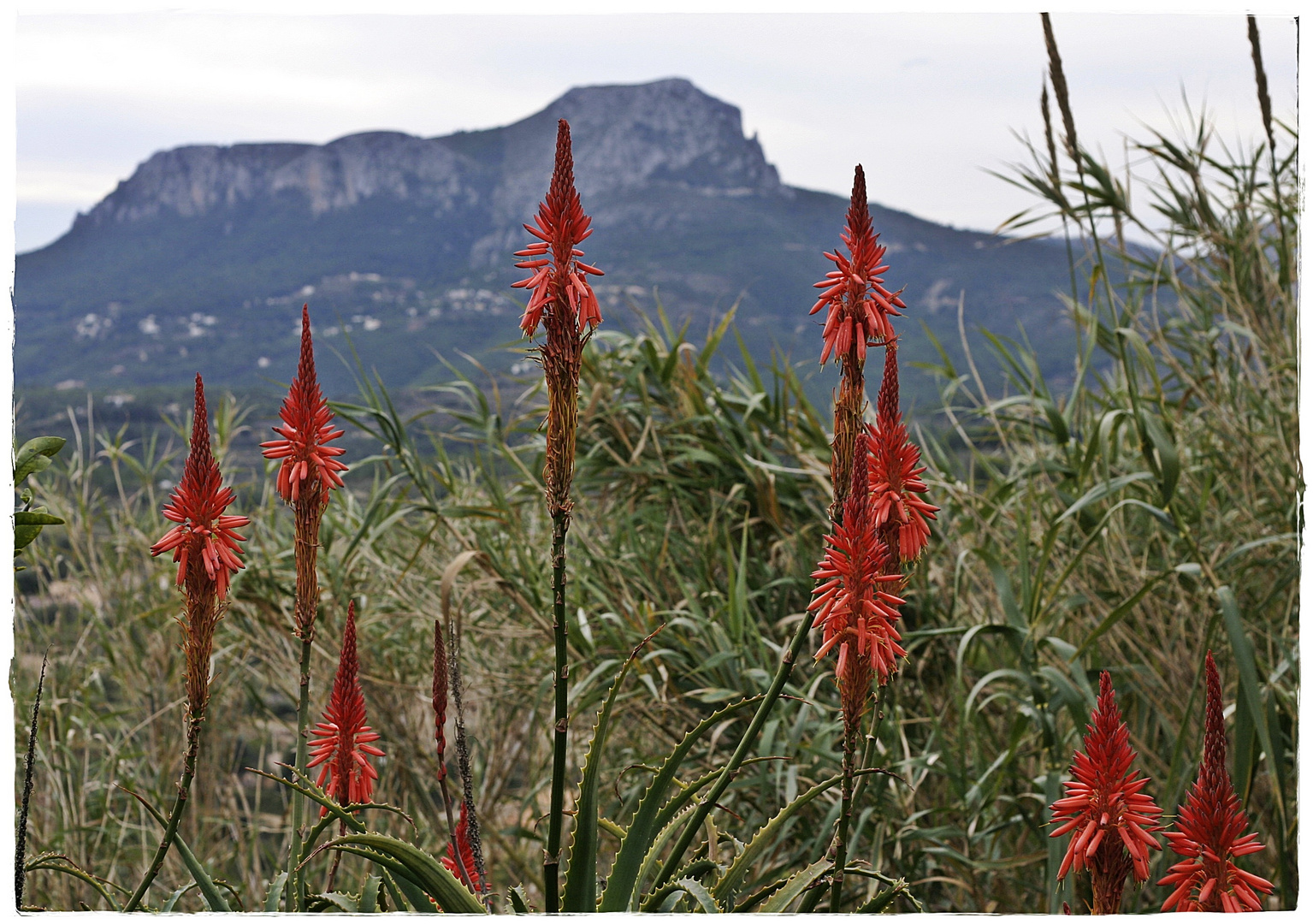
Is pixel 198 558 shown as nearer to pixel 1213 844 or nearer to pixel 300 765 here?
pixel 300 765

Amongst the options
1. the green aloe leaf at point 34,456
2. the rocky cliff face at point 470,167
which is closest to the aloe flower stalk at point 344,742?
the green aloe leaf at point 34,456

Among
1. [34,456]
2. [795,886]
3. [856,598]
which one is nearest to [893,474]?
[856,598]

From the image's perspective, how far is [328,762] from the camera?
1.11 metres

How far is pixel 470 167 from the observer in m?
9.24

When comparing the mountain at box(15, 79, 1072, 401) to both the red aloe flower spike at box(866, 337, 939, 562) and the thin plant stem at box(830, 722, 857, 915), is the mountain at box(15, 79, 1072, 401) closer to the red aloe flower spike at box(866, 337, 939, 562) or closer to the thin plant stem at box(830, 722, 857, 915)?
the red aloe flower spike at box(866, 337, 939, 562)

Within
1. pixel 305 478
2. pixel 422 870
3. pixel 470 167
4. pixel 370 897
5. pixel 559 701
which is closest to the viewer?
pixel 559 701

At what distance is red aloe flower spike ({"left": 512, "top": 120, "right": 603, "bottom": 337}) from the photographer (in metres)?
0.78

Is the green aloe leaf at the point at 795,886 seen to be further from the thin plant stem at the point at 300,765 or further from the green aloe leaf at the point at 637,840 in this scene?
the thin plant stem at the point at 300,765

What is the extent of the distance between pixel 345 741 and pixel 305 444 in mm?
345

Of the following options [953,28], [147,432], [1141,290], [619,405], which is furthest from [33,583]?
[1141,290]

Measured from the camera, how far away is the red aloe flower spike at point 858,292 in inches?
34.2

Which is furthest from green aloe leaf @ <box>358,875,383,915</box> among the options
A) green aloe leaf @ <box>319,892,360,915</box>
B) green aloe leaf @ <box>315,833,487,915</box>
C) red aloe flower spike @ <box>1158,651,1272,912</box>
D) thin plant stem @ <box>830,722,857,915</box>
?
red aloe flower spike @ <box>1158,651,1272,912</box>

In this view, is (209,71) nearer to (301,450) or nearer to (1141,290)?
(301,450)

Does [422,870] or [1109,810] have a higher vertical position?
[1109,810]
